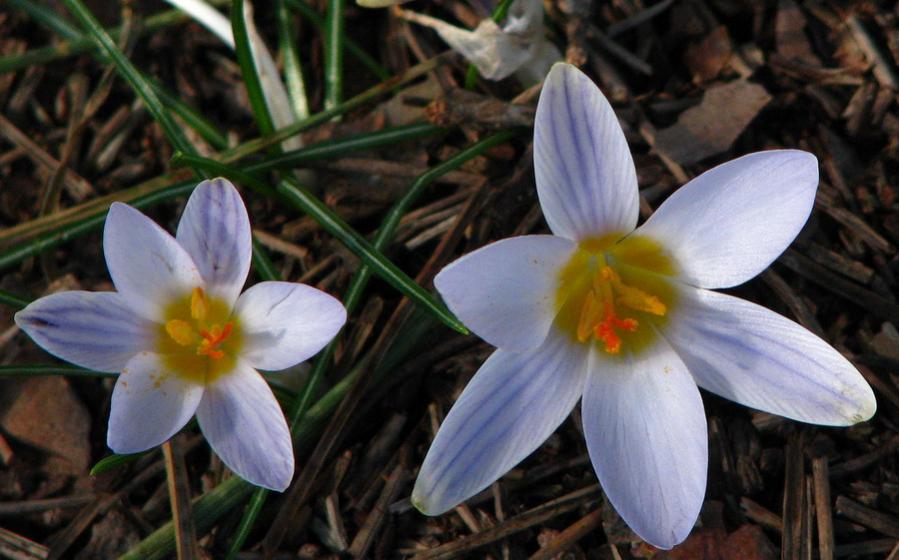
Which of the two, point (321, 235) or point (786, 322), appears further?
point (321, 235)

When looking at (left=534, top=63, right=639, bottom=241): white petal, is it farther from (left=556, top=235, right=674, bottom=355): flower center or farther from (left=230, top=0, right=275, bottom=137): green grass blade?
(left=230, top=0, right=275, bottom=137): green grass blade

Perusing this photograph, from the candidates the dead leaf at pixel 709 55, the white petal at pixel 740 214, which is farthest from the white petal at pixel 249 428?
the dead leaf at pixel 709 55

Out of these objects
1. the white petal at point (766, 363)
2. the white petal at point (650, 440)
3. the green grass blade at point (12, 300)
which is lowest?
the white petal at point (650, 440)

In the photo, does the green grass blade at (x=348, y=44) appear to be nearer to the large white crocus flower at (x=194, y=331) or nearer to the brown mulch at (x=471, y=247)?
the brown mulch at (x=471, y=247)

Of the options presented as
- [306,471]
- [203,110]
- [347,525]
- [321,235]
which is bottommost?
[347,525]

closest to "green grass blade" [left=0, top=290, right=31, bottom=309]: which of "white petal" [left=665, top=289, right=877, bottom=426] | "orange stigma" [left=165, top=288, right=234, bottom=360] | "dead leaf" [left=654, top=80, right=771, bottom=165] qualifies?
"orange stigma" [left=165, top=288, right=234, bottom=360]

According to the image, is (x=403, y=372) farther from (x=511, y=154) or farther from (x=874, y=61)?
(x=874, y=61)

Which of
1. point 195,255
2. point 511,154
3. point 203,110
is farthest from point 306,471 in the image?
point 203,110
